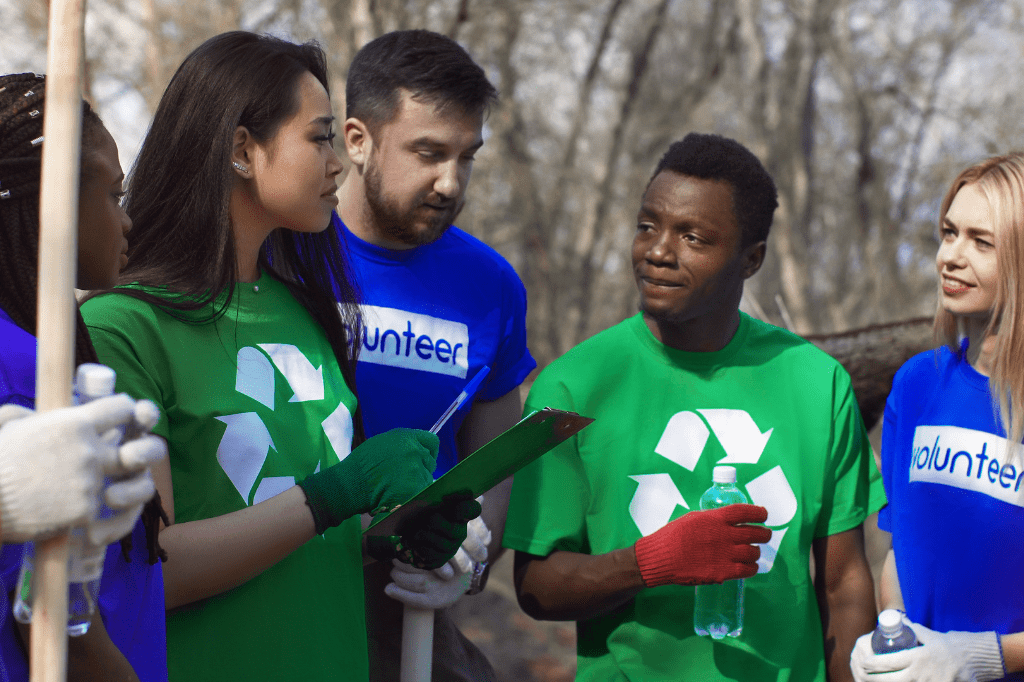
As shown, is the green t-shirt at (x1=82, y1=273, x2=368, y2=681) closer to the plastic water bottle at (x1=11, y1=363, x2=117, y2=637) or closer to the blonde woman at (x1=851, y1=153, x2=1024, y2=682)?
the plastic water bottle at (x1=11, y1=363, x2=117, y2=637)

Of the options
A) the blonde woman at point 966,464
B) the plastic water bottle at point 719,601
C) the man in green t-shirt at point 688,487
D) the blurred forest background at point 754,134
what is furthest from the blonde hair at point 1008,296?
the blurred forest background at point 754,134

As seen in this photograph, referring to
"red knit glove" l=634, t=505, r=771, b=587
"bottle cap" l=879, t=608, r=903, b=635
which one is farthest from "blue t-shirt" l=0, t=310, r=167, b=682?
"bottle cap" l=879, t=608, r=903, b=635

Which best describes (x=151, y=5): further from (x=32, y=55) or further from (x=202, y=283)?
(x=202, y=283)

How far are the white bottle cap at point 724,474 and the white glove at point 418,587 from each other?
2.39 ft

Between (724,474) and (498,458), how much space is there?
0.65 m

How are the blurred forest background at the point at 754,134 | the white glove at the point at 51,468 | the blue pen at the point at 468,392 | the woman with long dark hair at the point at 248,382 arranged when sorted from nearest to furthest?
the white glove at the point at 51,468 → the woman with long dark hair at the point at 248,382 → the blue pen at the point at 468,392 → the blurred forest background at the point at 754,134

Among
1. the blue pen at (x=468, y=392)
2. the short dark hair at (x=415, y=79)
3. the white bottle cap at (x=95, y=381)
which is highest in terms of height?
the short dark hair at (x=415, y=79)

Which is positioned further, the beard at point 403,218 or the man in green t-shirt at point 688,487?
the beard at point 403,218

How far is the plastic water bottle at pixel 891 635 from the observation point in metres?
2.42

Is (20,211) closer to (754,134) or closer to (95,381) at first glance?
(95,381)

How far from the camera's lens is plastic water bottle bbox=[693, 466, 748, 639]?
2471 millimetres

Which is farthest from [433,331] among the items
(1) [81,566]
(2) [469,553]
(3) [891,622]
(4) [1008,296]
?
(1) [81,566]

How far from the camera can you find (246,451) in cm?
199

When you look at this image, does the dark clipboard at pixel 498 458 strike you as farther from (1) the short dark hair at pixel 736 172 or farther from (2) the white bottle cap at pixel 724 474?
(1) the short dark hair at pixel 736 172
